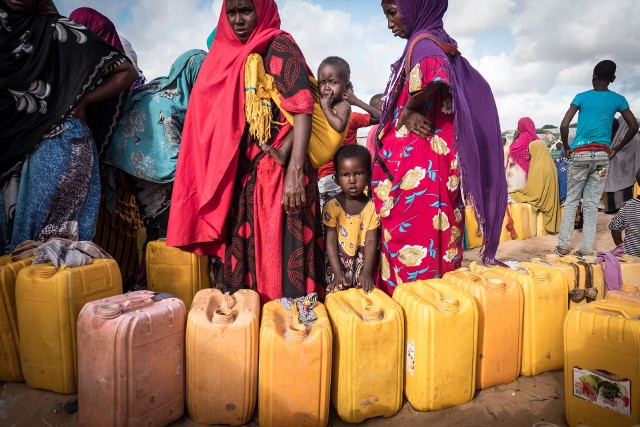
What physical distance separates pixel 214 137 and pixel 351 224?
984 mm

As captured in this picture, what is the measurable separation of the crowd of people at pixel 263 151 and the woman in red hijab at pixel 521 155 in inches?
248

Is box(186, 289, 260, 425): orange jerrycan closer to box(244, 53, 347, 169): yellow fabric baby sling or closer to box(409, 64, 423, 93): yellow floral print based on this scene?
Answer: box(244, 53, 347, 169): yellow fabric baby sling

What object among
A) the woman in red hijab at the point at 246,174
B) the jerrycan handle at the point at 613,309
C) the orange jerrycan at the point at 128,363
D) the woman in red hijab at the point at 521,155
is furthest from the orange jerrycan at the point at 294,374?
the woman in red hijab at the point at 521,155

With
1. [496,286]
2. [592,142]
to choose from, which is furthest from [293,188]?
[592,142]

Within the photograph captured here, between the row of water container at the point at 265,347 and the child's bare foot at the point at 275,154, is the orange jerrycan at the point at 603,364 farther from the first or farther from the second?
the child's bare foot at the point at 275,154

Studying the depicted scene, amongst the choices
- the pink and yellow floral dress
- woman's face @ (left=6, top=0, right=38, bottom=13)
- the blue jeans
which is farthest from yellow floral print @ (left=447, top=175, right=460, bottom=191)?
the blue jeans

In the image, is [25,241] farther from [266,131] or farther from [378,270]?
[378,270]

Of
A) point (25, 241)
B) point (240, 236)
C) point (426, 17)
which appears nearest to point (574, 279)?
point (426, 17)

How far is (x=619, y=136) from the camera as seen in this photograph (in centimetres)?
643

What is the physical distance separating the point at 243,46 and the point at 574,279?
218cm

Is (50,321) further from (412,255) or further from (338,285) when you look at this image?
(412,255)

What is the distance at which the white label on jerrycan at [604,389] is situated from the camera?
148 cm

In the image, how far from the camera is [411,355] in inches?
68.1

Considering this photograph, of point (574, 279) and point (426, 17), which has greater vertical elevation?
point (426, 17)
